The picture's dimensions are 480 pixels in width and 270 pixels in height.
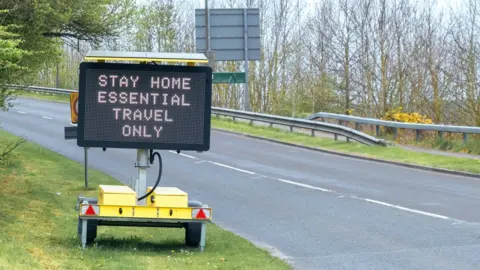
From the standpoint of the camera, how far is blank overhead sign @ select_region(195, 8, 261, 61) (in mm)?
36844

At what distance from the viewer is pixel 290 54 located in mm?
52469

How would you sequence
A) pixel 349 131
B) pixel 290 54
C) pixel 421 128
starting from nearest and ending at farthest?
pixel 421 128 < pixel 349 131 < pixel 290 54

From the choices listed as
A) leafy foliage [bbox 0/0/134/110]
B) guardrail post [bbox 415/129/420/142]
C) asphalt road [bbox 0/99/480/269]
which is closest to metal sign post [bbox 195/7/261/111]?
asphalt road [bbox 0/99/480/269]

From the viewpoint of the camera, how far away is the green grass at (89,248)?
9.20 meters

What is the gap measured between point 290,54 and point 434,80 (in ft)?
61.7

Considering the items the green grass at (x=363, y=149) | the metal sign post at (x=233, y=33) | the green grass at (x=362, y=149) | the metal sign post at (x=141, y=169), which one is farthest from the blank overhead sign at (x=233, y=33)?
the metal sign post at (x=141, y=169)

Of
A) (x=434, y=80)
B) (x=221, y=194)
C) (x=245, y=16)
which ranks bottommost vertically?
(x=221, y=194)

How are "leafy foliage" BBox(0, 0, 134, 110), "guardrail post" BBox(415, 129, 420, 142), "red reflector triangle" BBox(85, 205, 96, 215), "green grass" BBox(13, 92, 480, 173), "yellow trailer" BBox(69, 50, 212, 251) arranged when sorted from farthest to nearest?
"guardrail post" BBox(415, 129, 420, 142)
"green grass" BBox(13, 92, 480, 173)
"leafy foliage" BBox(0, 0, 134, 110)
"yellow trailer" BBox(69, 50, 212, 251)
"red reflector triangle" BBox(85, 205, 96, 215)

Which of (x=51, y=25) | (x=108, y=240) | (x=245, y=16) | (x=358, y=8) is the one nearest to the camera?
(x=108, y=240)

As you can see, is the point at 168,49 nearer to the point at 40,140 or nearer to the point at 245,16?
the point at 245,16

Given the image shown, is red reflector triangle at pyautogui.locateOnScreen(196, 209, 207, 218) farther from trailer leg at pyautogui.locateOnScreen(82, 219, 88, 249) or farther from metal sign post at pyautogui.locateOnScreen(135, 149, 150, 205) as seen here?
trailer leg at pyautogui.locateOnScreen(82, 219, 88, 249)

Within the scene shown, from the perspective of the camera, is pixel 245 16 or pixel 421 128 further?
pixel 245 16

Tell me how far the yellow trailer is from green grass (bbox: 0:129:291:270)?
1.29 ft

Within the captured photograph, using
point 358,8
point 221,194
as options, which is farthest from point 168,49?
point 221,194
